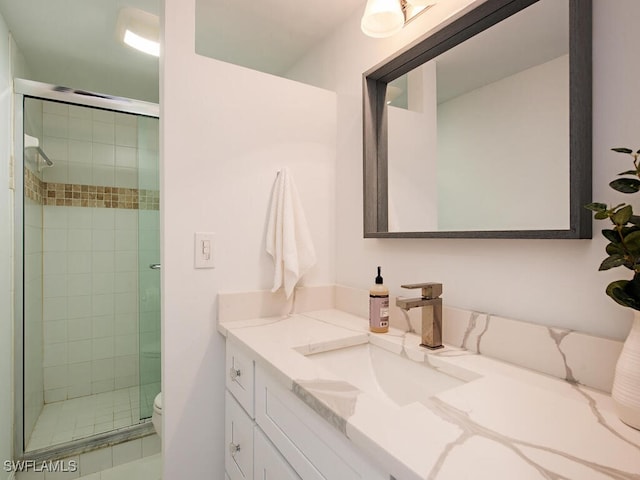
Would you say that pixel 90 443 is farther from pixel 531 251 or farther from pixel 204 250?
pixel 531 251

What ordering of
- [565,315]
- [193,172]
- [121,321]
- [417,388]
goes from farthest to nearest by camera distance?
[121,321], [193,172], [417,388], [565,315]

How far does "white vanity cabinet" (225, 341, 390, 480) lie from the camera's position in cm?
64

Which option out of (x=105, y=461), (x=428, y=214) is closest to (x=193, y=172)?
(x=428, y=214)

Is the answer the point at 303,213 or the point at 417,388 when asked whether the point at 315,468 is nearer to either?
the point at 417,388

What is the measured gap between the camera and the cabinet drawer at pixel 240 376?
3.43 ft

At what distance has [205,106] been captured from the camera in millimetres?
1299

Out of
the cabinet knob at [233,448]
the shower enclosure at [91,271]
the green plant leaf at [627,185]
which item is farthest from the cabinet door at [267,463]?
the shower enclosure at [91,271]

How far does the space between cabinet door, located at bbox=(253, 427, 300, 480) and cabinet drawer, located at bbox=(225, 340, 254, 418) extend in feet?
0.28

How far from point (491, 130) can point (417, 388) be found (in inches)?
29.6

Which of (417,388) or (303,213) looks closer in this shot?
(417,388)

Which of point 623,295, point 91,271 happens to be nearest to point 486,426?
point 623,295

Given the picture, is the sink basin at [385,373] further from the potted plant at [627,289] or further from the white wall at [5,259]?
the white wall at [5,259]

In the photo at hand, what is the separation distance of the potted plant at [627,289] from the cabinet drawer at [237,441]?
34.6 inches

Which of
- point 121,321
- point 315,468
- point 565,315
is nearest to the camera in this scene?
point 315,468
